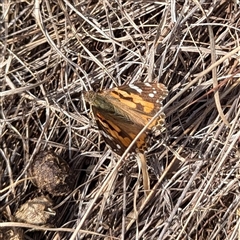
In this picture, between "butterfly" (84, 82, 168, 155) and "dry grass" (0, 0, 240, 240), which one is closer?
"butterfly" (84, 82, 168, 155)

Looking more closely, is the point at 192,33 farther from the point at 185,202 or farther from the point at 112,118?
the point at 185,202

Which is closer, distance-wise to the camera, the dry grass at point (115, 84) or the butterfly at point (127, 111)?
the butterfly at point (127, 111)

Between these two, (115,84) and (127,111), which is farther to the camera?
(115,84)

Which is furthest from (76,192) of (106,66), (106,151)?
(106,66)
